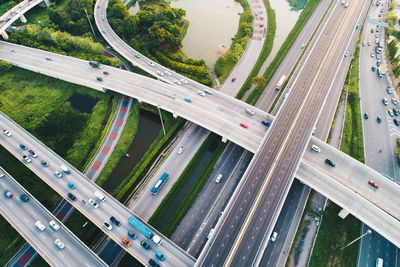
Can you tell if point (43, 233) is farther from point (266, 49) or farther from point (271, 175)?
point (266, 49)

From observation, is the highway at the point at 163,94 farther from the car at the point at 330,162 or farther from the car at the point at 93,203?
the car at the point at 93,203

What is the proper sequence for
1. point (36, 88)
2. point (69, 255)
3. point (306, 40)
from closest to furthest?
point (69, 255) < point (36, 88) < point (306, 40)

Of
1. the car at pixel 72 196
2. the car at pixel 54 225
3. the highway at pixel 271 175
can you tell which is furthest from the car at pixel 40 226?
the highway at pixel 271 175

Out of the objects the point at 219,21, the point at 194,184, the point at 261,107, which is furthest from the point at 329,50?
the point at 194,184

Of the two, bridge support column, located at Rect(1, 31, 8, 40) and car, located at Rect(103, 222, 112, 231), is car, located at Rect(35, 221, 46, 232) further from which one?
bridge support column, located at Rect(1, 31, 8, 40)

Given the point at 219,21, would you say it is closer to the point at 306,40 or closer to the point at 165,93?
the point at 306,40

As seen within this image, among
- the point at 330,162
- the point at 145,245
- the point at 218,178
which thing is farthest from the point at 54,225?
the point at 330,162

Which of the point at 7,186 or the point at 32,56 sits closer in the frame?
the point at 7,186

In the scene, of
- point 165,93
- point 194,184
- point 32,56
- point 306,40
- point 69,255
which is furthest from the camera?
point 306,40
